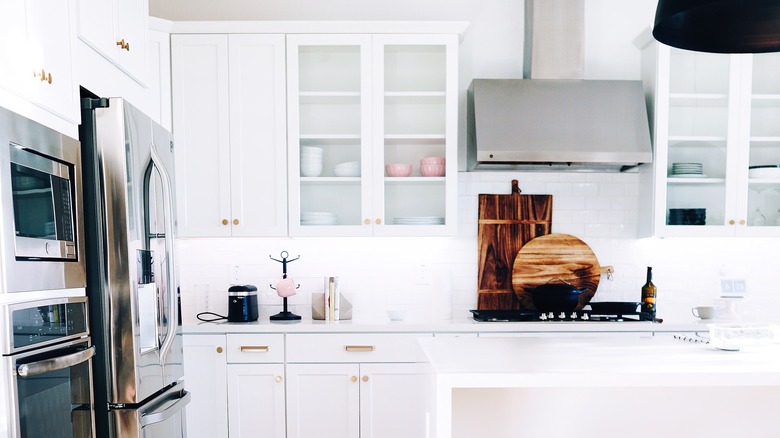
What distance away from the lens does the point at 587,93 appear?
11.3 feet

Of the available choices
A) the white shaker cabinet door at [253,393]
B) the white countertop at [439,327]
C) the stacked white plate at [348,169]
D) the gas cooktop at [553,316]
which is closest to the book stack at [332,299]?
the white countertop at [439,327]

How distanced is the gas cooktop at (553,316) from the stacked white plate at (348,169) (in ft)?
3.81

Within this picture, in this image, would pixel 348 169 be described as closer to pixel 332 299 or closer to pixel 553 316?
pixel 332 299

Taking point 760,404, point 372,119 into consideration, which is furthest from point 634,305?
point 372,119

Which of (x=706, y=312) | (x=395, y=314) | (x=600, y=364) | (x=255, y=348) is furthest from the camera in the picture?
(x=706, y=312)

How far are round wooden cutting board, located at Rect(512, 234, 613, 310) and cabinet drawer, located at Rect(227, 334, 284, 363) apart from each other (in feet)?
5.21

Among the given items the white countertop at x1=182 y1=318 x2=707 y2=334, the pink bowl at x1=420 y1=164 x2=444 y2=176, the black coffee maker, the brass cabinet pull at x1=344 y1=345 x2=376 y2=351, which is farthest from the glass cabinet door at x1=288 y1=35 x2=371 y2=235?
the brass cabinet pull at x1=344 y1=345 x2=376 y2=351

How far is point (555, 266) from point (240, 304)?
80.9 inches

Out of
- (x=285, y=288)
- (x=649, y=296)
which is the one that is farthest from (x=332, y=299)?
(x=649, y=296)

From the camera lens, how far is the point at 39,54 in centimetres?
166

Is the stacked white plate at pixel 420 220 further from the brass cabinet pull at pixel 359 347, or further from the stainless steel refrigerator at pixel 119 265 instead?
the stainless steel refrigerator at pixel 119 265

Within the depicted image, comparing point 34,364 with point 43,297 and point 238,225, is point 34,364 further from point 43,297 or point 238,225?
point 238,225

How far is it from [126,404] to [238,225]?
1516 mm

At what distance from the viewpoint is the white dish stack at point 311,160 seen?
11.4ft
